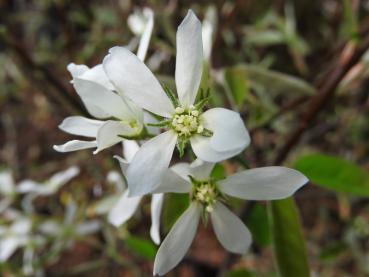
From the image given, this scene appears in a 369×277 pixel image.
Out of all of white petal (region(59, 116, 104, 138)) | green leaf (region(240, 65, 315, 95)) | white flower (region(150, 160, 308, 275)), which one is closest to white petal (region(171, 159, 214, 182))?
white flower (region(150, 160, 308, 275))

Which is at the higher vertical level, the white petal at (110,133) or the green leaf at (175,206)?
the white petal at (110,133)

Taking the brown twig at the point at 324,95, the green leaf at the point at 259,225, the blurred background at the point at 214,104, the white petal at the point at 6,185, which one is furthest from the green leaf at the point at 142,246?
the white petal at the point at 6,185

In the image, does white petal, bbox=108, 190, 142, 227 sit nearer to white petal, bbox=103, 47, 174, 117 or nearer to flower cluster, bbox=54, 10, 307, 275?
flower cluster, bbox=54, 10, 307, 275

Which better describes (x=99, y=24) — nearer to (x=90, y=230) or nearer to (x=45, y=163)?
(x=45, y=163)

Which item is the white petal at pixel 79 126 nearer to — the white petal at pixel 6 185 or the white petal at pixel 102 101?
the white petal at pixel 102 101

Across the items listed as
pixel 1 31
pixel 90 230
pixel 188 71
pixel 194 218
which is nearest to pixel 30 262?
pixel 90 230
